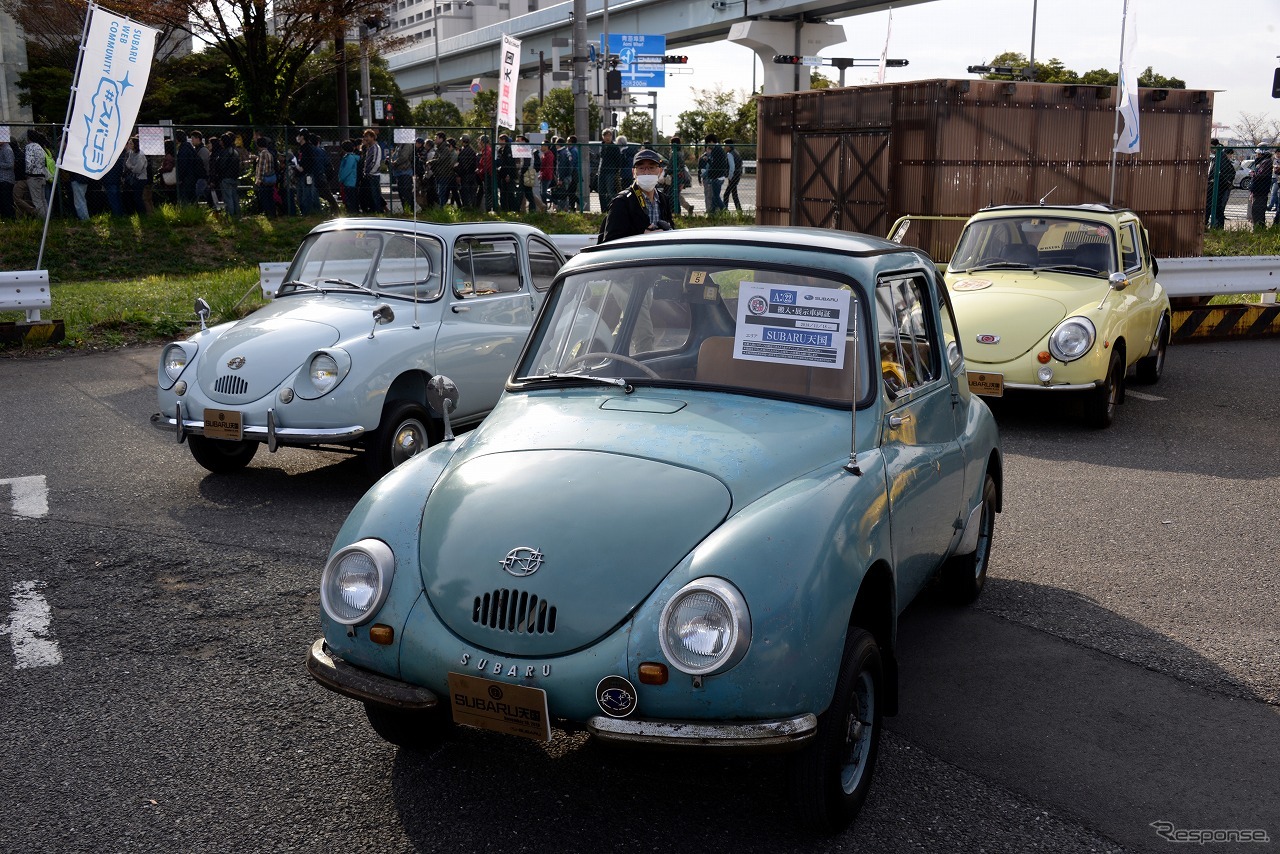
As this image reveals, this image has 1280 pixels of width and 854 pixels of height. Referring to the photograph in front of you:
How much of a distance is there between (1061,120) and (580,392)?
592 inches

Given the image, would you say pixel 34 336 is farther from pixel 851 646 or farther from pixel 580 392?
pixel 851 646

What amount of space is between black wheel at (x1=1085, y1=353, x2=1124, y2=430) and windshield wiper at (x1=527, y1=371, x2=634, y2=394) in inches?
241

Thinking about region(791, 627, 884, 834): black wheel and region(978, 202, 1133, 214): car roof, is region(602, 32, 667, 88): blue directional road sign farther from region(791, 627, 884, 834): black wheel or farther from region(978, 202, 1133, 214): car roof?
region(791, 627, 884, 834): black wheel

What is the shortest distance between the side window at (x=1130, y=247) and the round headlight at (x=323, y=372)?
6.78 meters

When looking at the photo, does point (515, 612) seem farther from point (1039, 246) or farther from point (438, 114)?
point (438, 114)

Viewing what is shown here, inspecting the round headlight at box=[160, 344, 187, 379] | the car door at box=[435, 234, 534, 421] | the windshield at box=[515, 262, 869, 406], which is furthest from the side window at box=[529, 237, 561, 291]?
Answer: the windshield at box=[515, 262, 869, 406]

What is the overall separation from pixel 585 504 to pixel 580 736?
1.03 metres

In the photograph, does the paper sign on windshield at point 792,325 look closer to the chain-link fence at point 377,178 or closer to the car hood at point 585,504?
the car hood at point 585,504

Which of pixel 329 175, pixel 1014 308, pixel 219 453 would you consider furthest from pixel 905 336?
pixel 329 175

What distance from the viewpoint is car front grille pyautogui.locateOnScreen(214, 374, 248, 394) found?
7.37 meters

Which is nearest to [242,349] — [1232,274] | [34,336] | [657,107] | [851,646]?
[851,646]

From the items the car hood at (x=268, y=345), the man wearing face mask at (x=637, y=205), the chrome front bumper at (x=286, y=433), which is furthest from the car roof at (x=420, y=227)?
the chrome front bumper at (x=286, y=433)

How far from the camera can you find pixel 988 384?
9070 millimetres

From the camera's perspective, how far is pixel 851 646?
3.46 metres
